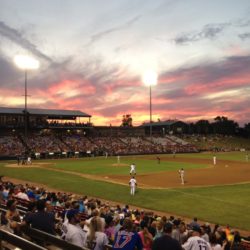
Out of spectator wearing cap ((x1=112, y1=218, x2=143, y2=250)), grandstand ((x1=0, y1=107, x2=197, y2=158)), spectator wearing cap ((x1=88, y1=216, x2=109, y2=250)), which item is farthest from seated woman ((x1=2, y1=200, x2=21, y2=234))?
grandstand ((x1=0, y1=107, x2=197, y2=158))

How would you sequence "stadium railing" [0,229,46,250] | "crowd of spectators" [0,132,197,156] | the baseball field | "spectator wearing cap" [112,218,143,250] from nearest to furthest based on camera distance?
"stadium railing" [0,229,46,250]
"spectator wearing cap" [112,218,143,250]
the baseball field
"crowd of spectators" [0,132,197,156]

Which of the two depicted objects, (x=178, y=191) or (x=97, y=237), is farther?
(x=178, y=191)

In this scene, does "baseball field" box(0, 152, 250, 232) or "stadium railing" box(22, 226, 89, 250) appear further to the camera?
"baseball field" box(0, 152, 250, 232)

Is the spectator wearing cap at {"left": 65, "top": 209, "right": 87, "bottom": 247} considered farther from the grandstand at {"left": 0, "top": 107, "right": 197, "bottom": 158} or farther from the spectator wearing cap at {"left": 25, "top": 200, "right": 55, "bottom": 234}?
the grandstand at {"left": 0, "top": 107, "right": 197, "bottom": 158}

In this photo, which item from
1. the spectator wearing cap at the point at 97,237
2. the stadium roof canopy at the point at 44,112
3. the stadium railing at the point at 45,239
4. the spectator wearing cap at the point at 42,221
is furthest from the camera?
the stadium roof canopy at the point at 44,112

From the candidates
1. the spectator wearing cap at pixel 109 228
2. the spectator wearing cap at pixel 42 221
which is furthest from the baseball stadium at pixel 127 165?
the spectator wearing cap at pixel 42 221

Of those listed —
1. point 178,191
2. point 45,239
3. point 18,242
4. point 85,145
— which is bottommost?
point 178,191

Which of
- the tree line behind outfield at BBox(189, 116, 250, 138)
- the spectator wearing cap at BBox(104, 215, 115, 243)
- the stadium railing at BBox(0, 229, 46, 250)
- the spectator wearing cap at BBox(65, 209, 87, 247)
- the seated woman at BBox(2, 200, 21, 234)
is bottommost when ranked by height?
the spectator wearing cap at BBox(104, 215, 115, 243)

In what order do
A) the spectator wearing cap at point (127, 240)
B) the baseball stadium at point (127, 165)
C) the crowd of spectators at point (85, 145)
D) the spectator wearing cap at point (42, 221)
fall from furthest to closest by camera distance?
the crowd of spectators at point (85, 145)
the baseball stadium at point (127, 165)
the spectator wearing cap at point (42, 221)
the spectator wearing cap at point (127, 240)

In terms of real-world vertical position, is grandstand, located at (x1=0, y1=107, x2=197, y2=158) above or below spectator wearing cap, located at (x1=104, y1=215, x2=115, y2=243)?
above

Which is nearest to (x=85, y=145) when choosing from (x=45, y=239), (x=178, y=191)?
(x=178, y=191)

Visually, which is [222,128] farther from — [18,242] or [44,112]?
[18,242]

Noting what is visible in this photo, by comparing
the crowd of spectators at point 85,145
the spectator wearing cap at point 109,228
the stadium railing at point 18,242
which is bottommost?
the spectator wearing cap at point 109,228

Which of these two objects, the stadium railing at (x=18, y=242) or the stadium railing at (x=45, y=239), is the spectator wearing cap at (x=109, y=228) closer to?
the stadium railing at (x=45, y=239)
